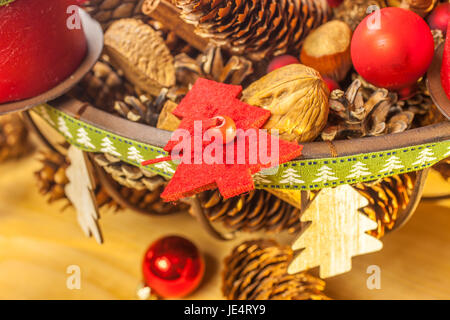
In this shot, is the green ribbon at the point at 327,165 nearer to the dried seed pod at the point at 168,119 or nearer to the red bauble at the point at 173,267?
the dried seed pod at the point at 168,119

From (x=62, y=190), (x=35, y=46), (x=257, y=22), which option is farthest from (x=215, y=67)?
(x=62, y=190)

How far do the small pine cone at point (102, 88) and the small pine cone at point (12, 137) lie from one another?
23 cm

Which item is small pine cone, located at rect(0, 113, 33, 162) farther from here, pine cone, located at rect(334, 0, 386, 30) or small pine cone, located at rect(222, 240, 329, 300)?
pine cone, located at rect(334, 0, 386, 30)

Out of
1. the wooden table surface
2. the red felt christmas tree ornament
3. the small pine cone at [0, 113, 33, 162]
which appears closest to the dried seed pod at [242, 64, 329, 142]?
the red felt christmas tree ornament

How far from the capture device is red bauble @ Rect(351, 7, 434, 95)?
39 cm

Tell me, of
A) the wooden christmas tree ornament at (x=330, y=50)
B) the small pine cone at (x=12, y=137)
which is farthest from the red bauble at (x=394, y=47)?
the small pine cone at (x=12, y=137)

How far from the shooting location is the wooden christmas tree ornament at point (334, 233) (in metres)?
0.39

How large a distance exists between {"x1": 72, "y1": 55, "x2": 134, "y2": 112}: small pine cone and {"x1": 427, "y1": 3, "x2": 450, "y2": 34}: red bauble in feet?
1.05

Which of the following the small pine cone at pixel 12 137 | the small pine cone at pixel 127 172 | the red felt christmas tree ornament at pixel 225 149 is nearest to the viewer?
the red felt christmas tree ornament at pixel 225 149

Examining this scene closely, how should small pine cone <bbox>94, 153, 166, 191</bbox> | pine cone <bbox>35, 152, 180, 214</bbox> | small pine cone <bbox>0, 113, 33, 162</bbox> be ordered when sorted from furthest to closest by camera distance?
small pine cone <bbox>0, 113, 33, 162</bbox> → pine cone <bbox>35, 152, 180, 214</bbox> → small pine cone <bbox>94, 153, 166, 191</bbox>

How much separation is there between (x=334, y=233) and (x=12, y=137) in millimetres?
513

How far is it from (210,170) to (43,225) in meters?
0.36

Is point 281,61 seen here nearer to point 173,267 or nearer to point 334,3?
point 334,3
